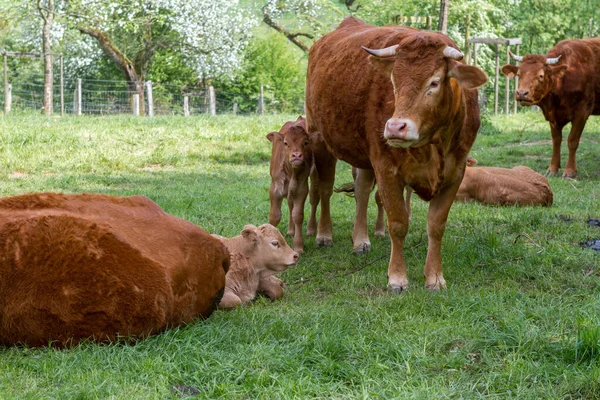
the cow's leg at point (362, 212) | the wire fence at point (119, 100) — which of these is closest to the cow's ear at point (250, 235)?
the cow's leg at point (362, 212)

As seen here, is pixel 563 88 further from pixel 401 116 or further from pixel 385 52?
pixel 401 116

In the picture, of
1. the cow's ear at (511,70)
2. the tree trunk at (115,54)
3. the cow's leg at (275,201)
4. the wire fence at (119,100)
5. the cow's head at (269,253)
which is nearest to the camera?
the cow's head at (269,253)

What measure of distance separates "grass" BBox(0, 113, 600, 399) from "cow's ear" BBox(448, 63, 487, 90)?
162cm

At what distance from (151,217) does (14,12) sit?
1481 inches

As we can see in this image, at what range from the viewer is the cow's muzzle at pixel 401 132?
5.90 meters

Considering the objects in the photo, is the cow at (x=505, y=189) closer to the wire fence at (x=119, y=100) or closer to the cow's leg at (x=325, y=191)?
the cow's leg at (x=325, y=191)

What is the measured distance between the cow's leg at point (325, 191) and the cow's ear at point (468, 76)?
9.61 feet

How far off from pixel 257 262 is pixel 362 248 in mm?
2008

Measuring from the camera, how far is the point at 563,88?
49.4 ft

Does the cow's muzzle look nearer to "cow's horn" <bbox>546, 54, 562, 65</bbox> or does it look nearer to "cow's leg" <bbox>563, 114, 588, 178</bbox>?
"cow's leg" <bbox>563, 114, 588, 178</bbox>

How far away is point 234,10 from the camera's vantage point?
54.5 metres

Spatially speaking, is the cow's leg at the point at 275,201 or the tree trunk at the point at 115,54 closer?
the cow's leg at the point at 275,201

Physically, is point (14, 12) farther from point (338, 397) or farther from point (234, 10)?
point (338, 397)

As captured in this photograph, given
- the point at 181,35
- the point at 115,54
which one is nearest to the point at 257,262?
the point at 115,54
